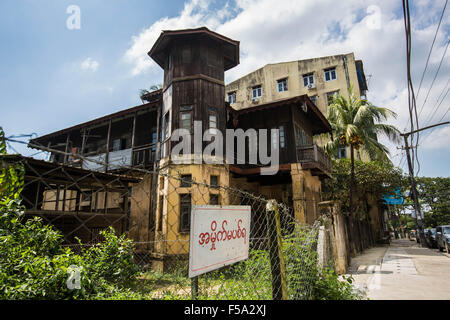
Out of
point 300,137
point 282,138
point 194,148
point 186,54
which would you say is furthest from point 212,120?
point 300,137

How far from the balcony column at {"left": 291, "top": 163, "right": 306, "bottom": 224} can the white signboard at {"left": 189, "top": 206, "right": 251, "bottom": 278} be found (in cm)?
1112

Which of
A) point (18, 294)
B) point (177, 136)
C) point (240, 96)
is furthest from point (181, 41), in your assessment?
point (240, 96)

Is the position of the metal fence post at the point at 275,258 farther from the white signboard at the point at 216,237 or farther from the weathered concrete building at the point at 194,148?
the weathered concrete building at the point at 194,148

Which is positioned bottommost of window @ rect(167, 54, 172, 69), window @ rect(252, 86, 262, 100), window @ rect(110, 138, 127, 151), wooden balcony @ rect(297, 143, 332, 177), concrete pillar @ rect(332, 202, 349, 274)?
concrete pillar @ rect(332, 202, 349, 274)

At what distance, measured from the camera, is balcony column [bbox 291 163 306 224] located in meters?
12.9

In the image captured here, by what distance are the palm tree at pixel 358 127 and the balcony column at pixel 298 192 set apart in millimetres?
4343

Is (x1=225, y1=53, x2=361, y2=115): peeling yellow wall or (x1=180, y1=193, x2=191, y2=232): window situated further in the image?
(x1=225, y1=53, x2=361, y2=115): peeling yellow wall

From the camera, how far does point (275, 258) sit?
2441 mm

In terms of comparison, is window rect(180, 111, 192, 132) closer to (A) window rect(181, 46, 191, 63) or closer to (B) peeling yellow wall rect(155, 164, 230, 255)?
(B) peeling yellow wall rect(155, 164, 230, 255)

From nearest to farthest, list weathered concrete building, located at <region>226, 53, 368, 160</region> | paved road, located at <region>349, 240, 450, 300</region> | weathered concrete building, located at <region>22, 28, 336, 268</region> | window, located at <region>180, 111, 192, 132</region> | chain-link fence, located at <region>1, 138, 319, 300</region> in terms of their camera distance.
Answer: chain-link fence, located at <region>1, 138, 319, 300</region>, paved road, located at <region>349, 240, 450, 300</region>, weathered concrete building, located at <region>22, 28, 336, 268</region>, window, located at <region>180, 111, 192, 132</region>, weathered concrete building, located at <region>226, 53, 368, 160</region>

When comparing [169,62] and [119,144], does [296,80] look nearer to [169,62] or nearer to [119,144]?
[169,62]

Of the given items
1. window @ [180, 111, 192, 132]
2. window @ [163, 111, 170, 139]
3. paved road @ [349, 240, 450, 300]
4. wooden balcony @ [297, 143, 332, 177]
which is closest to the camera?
paved road @ [349, 240, 450, 300]

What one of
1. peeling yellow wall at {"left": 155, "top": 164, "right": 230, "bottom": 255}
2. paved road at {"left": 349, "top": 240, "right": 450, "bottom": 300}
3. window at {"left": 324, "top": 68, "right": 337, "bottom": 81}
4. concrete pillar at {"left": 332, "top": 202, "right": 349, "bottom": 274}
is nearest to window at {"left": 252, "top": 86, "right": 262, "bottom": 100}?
window at {"left": 324, "top": 68, "right": 337, "bottom": 81}

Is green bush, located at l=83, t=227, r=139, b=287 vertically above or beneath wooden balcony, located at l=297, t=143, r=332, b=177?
beneath
